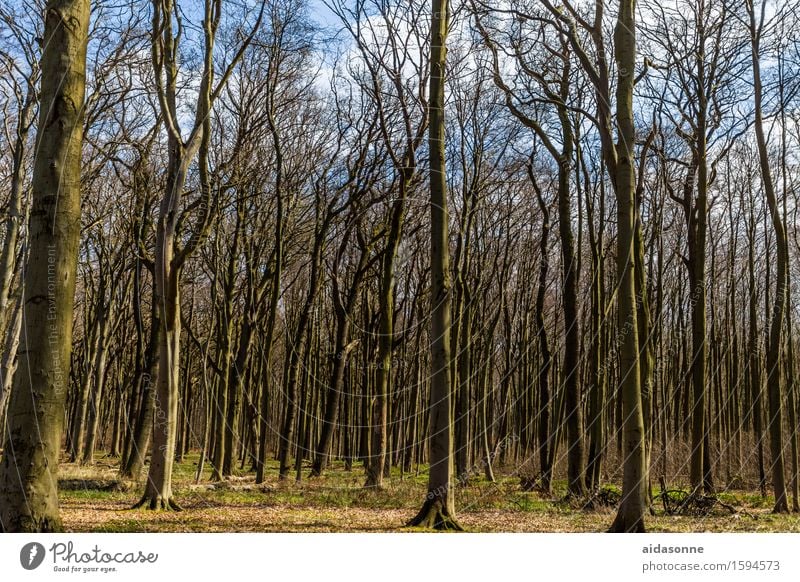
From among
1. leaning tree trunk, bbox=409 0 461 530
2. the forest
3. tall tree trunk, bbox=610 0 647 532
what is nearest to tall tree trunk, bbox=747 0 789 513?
the forest

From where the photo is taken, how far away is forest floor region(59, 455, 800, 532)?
1120 cm

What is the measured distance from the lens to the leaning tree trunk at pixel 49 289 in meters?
6.93

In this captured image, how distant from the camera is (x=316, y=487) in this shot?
18.9m

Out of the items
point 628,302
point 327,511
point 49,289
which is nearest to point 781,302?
point 628,302

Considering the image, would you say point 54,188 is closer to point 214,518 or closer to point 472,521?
point 214,518

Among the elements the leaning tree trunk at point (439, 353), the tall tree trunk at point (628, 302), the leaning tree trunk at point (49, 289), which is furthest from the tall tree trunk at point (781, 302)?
the leaning tree trunk at point (49, 289)
